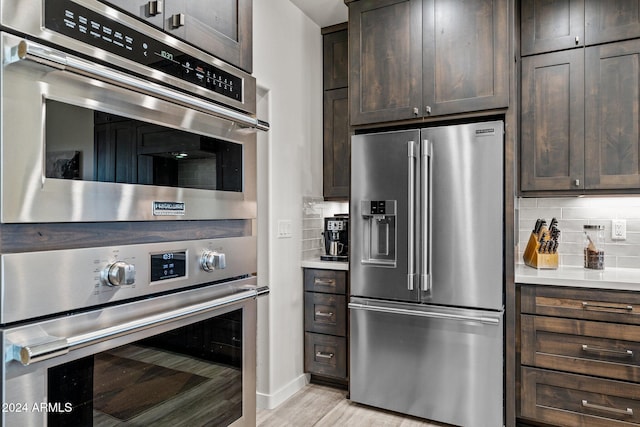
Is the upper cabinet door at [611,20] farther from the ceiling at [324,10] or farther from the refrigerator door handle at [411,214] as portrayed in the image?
the ceiling at [324,10]

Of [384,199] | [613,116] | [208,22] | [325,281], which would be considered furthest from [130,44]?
[613,116]

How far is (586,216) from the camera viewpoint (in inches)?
108

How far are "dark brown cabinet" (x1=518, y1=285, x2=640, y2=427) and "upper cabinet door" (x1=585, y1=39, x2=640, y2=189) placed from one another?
2.45 ft

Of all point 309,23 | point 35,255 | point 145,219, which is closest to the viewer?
point 35,255

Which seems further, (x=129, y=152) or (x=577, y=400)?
(x=577, y=400)

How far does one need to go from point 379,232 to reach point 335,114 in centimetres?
116

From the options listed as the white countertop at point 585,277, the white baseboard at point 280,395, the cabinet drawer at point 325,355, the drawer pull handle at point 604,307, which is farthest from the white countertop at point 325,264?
the drawer pull handle at point 604,307

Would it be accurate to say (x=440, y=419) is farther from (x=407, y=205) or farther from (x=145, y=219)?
(x=145, y=219)

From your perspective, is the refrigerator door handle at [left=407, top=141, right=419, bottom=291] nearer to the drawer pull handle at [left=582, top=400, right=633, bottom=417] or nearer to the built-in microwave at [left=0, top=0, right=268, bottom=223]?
the drawer pull handle at [left=582, top=400, right=633, bottom=417]

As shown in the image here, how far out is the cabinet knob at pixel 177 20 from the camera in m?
1.08

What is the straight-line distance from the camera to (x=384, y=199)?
2527 mm

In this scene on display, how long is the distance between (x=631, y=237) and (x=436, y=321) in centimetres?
145

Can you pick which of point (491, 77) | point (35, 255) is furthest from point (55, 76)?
point (491, 77)

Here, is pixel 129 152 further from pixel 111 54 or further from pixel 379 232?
pixel 379 232
